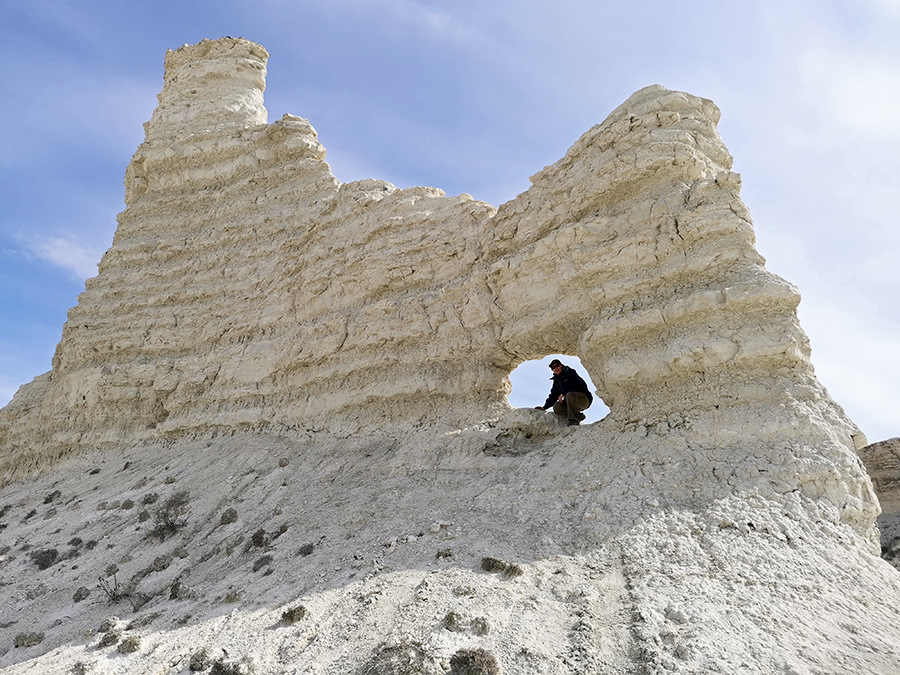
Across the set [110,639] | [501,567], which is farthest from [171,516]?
[501,567]

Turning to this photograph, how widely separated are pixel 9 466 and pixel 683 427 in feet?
58.1

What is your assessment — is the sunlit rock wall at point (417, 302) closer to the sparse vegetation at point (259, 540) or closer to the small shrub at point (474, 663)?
the sparse vegetation at point (259, 540)

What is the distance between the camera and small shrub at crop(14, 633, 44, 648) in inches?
286

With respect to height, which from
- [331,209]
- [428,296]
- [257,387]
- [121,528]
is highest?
[331,209]

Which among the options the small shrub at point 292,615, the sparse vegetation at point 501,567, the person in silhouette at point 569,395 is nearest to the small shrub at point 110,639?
the small shrub at point 292,615

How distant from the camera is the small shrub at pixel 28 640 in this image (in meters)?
7.26

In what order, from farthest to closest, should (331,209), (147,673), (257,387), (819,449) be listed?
1. (331,209)
2. (257,387)
3. (819,449)
4. (147,673)

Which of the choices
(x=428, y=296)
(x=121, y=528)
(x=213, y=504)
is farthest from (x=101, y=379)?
(x=428, y=296)

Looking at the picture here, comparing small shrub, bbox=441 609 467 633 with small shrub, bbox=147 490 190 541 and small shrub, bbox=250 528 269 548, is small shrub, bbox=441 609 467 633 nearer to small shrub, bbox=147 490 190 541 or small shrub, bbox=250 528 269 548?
small shrub, bbox=250 528 269 548

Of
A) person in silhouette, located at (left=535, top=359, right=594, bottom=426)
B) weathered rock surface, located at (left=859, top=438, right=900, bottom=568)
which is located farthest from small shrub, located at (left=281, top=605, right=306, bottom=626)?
weathered rock surface, located at (left=859, top=438, right=900, bottom=568)

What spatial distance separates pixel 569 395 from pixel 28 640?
8.59 m

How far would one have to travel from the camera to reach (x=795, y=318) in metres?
7.86

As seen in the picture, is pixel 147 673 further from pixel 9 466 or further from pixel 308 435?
pixel 9 466

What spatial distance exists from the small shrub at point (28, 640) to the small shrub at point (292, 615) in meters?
3.81
